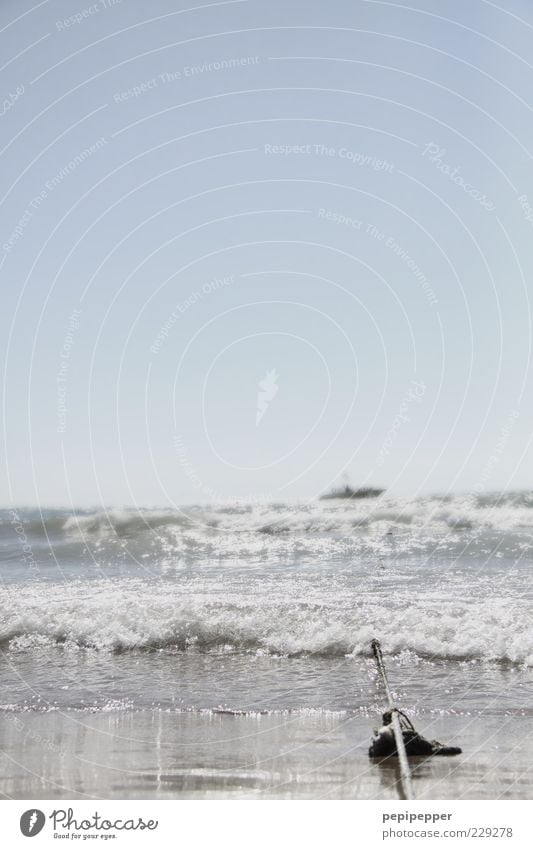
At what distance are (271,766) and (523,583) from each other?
293cm

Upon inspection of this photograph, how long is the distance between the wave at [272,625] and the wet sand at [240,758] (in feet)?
2.90

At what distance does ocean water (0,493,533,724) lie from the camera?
3.67 metres

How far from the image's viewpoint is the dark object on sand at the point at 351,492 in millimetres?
5252

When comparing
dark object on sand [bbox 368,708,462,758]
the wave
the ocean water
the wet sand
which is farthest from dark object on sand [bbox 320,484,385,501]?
dark object on sand [bbox 368,708,462,758]

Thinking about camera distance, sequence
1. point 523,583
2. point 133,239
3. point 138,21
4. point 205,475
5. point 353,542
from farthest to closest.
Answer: point 353,542
point 523,583
point 205,475
point 133,239
point 138,21

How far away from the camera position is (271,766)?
9.58 ft

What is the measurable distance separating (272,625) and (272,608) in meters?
0.23

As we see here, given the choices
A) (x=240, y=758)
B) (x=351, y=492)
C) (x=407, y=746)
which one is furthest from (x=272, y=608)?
(x=407, y=746)

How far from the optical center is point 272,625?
448cm

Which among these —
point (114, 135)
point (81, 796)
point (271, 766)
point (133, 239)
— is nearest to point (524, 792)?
point (271, 766)

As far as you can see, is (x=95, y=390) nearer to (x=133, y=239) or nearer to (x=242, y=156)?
(x=133, y=239)

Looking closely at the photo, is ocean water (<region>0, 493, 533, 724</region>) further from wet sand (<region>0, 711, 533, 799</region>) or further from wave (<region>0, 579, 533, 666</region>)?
wet sand (<region>0, 711, 533, 799</region>)
